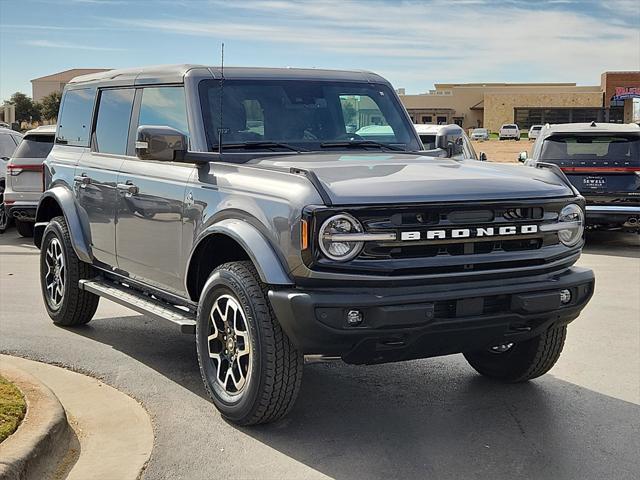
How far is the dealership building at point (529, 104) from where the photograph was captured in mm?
85125

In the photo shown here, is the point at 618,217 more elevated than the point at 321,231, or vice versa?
the point at 321,231

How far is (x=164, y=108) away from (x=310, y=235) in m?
2.33

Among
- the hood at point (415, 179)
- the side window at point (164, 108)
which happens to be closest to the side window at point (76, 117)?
the side window at point (164, 108)

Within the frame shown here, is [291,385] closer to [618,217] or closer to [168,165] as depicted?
[168,165]

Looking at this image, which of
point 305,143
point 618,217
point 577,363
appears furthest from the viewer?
point 618,217

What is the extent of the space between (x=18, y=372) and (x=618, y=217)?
9.74 m

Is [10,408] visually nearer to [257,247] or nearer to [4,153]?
[257,247]

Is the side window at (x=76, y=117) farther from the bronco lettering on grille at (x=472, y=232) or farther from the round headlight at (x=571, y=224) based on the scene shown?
the round headlight at (x=571, y=224)

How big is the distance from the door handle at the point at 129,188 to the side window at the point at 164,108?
1.61 feet

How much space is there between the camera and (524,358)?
585 centimetres

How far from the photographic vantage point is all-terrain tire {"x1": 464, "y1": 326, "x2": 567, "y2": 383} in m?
5.72

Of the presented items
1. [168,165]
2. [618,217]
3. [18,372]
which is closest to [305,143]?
[168,165]

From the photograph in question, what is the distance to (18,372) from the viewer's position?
5.75m

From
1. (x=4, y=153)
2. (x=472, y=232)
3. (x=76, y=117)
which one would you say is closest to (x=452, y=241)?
(x=472, y=232)
